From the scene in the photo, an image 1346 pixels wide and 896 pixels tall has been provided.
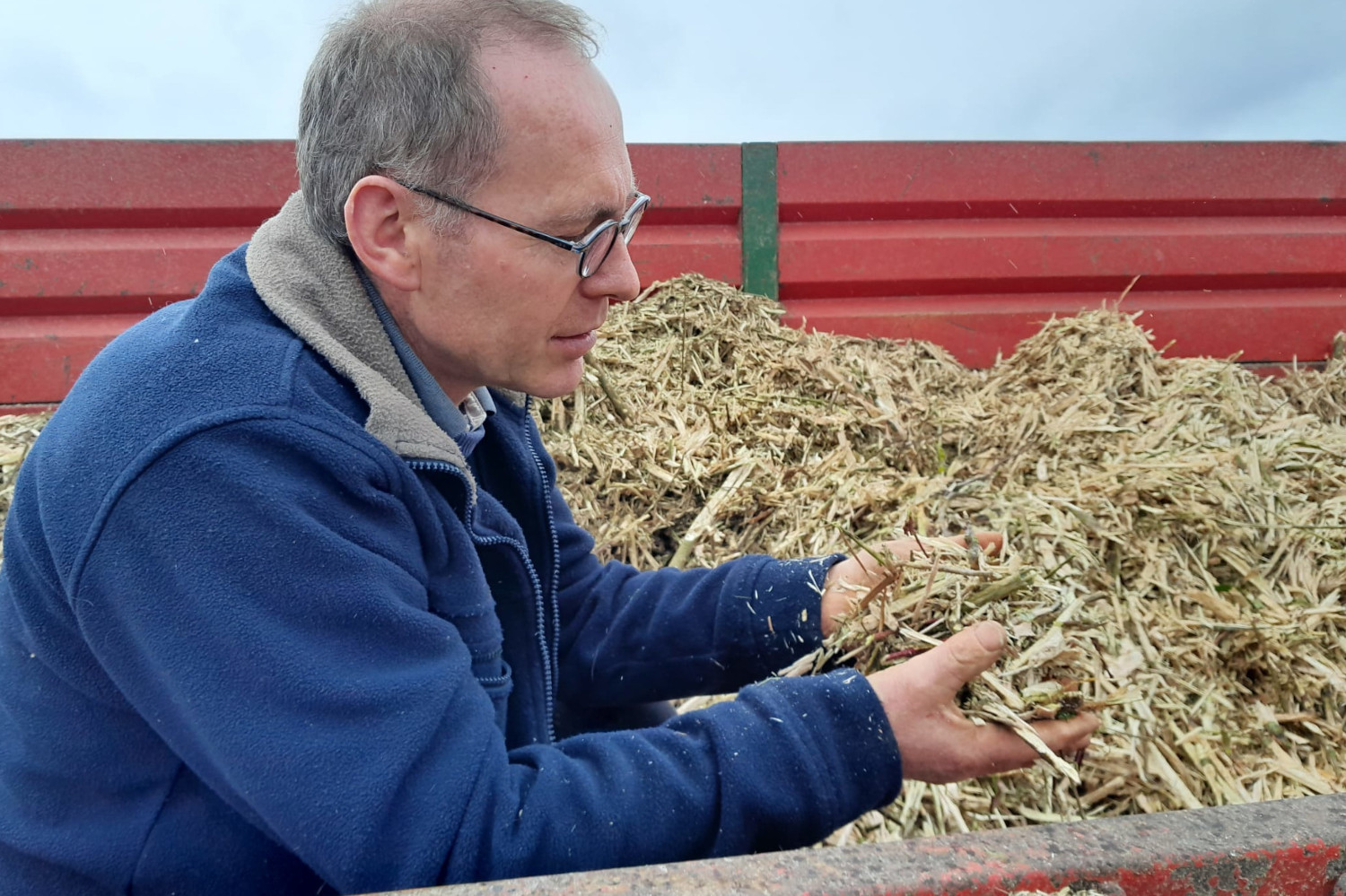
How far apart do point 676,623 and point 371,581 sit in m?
0.90

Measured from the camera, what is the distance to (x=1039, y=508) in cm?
260

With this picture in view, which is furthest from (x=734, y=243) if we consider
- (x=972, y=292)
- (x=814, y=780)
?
(x=814, y=780)

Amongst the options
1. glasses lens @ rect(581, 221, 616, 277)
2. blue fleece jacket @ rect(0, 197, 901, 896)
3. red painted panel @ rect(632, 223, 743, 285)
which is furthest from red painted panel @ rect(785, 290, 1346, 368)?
blue fleece jacket @ rect(0, 197, 901, 896)

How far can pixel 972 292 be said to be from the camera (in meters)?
4.68

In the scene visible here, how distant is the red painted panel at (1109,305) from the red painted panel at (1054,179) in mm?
432

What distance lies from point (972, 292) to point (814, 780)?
3.85 meters

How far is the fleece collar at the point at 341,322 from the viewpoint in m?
1.32

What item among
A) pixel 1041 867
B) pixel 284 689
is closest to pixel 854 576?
pixel 1041 867

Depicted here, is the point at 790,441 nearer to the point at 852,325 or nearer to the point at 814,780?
the point at 852,325

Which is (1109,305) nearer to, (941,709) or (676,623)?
(676,623)

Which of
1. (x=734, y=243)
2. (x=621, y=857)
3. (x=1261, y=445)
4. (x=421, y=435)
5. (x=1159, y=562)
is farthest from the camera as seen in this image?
(x=734, y=243)

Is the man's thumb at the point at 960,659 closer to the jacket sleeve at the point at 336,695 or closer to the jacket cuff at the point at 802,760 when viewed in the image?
the jacket cuff at the point at 802,760

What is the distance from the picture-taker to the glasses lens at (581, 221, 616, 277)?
59.5 inches

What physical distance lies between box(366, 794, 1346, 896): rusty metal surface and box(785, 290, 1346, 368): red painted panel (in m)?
3.64
